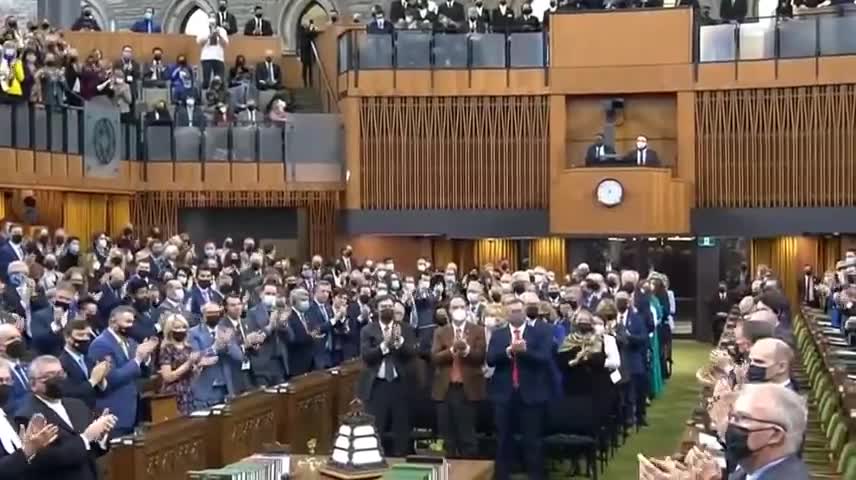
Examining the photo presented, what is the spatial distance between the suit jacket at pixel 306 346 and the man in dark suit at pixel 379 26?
12629 mm

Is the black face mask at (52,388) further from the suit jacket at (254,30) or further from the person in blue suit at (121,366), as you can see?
the suit jacket at (254,30)

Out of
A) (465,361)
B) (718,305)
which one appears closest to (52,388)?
(465,361)

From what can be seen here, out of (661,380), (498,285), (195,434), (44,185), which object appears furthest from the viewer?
(44,185)

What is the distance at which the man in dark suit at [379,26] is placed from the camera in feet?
85.0

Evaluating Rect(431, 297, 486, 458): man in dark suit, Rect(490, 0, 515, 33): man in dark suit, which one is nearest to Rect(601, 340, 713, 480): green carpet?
Rect(431, 297, 486, 458): man in dark suit

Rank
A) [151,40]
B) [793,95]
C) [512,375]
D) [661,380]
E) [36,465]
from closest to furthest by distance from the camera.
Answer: [36,465] < [512,375] < [661,380] < [793,95] < [151,40]

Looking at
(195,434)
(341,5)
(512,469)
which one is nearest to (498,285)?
(512,469)

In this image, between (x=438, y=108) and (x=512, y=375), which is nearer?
(x=512, y=375)

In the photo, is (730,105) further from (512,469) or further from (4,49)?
(512,469)

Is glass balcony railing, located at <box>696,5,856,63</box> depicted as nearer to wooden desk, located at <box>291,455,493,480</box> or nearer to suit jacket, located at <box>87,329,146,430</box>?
suit jacket, located at <box>87,329,146,430</box>

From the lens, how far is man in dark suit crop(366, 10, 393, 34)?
25.9 metres

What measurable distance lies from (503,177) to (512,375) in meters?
14.7

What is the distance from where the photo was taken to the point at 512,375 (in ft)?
36.8

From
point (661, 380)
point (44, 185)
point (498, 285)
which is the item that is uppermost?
point (44, 185)
